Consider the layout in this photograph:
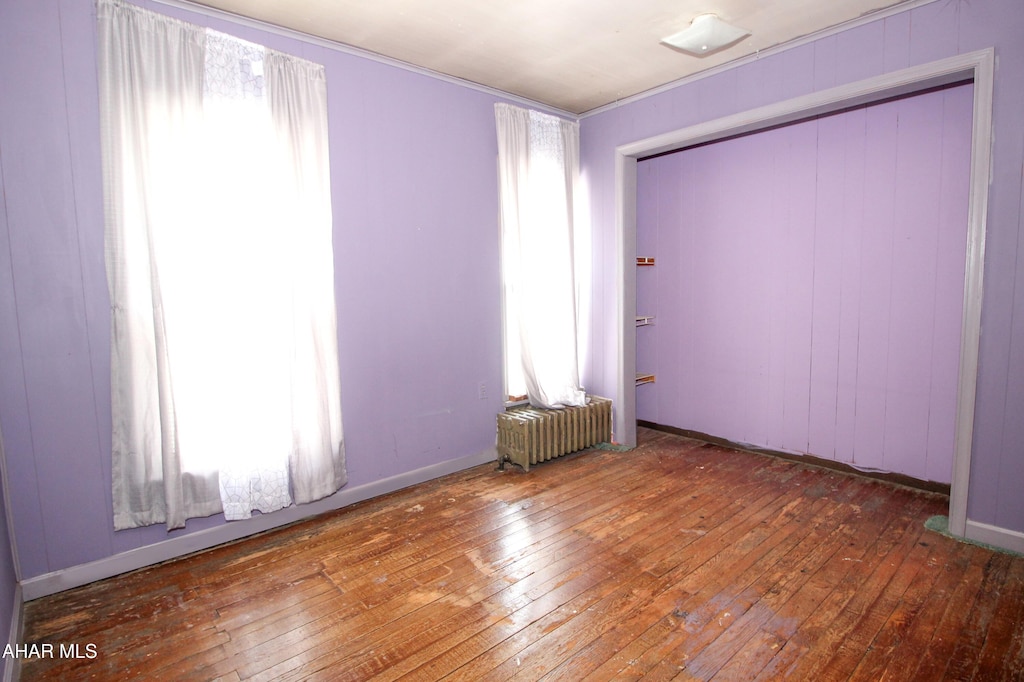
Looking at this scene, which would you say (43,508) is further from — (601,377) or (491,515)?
(601,377)

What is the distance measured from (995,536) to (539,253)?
10.7 ft

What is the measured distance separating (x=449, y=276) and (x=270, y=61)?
169 cm

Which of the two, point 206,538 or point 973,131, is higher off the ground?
point 973,131

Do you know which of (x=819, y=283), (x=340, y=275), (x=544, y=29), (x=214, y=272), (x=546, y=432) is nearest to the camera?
(x=214, y=272)

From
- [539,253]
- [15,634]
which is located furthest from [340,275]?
[15,634]

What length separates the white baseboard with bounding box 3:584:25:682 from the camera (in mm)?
1891

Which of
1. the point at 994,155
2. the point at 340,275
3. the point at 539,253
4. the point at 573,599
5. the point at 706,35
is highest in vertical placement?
the point at 706,35

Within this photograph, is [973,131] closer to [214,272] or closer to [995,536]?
[995,536]

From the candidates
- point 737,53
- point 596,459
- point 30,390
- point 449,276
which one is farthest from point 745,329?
point 30,390

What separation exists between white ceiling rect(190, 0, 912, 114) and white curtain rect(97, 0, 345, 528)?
360 mm

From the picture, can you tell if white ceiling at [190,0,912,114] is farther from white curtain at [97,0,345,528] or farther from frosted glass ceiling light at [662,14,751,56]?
white curtain at [97,0,345,528]

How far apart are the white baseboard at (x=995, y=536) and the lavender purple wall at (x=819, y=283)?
72 centimetres

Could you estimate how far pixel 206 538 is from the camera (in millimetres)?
2906

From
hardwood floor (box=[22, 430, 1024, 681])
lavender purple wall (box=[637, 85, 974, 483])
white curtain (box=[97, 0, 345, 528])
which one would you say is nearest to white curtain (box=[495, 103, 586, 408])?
lavender purple wall (box=[637, 85, 974, 483])
